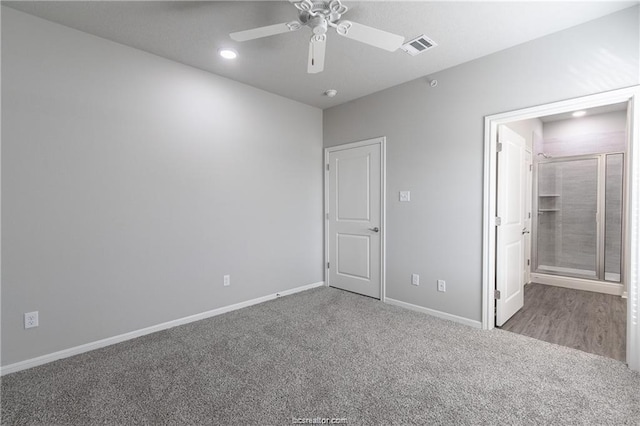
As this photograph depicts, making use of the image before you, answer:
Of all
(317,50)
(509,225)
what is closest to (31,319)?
(317,50)

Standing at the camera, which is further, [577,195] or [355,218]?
[577,195]

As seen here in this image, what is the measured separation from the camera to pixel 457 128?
Answer: 120 inches

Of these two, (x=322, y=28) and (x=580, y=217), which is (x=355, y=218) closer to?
(x=322, y=28)

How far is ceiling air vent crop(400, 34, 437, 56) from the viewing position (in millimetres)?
2461

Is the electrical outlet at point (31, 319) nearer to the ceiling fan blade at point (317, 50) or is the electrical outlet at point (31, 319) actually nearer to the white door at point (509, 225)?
the ceiling fan blade at point (317, 50)

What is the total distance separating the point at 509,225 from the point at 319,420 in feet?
8.72

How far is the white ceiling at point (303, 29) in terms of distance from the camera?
2.10 meters

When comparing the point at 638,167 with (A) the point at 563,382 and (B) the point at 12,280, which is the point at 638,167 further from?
(B) the point at 12,280

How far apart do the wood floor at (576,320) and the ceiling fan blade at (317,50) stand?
9.88 ft

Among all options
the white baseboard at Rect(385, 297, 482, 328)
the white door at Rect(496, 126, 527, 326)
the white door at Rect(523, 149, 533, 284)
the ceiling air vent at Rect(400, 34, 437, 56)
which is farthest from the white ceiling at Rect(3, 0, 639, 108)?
the white baseboard at Rect(385, 297, 482, 328)

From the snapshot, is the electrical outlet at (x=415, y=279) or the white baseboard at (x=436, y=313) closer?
the white baseboard at (x=436, y=313)

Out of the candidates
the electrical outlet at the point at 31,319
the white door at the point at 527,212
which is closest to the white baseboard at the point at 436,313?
the white door at the point at 527,212

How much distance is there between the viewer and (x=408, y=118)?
341 cm

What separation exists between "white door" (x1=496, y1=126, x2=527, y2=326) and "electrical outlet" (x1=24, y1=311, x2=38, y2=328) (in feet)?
13.1
